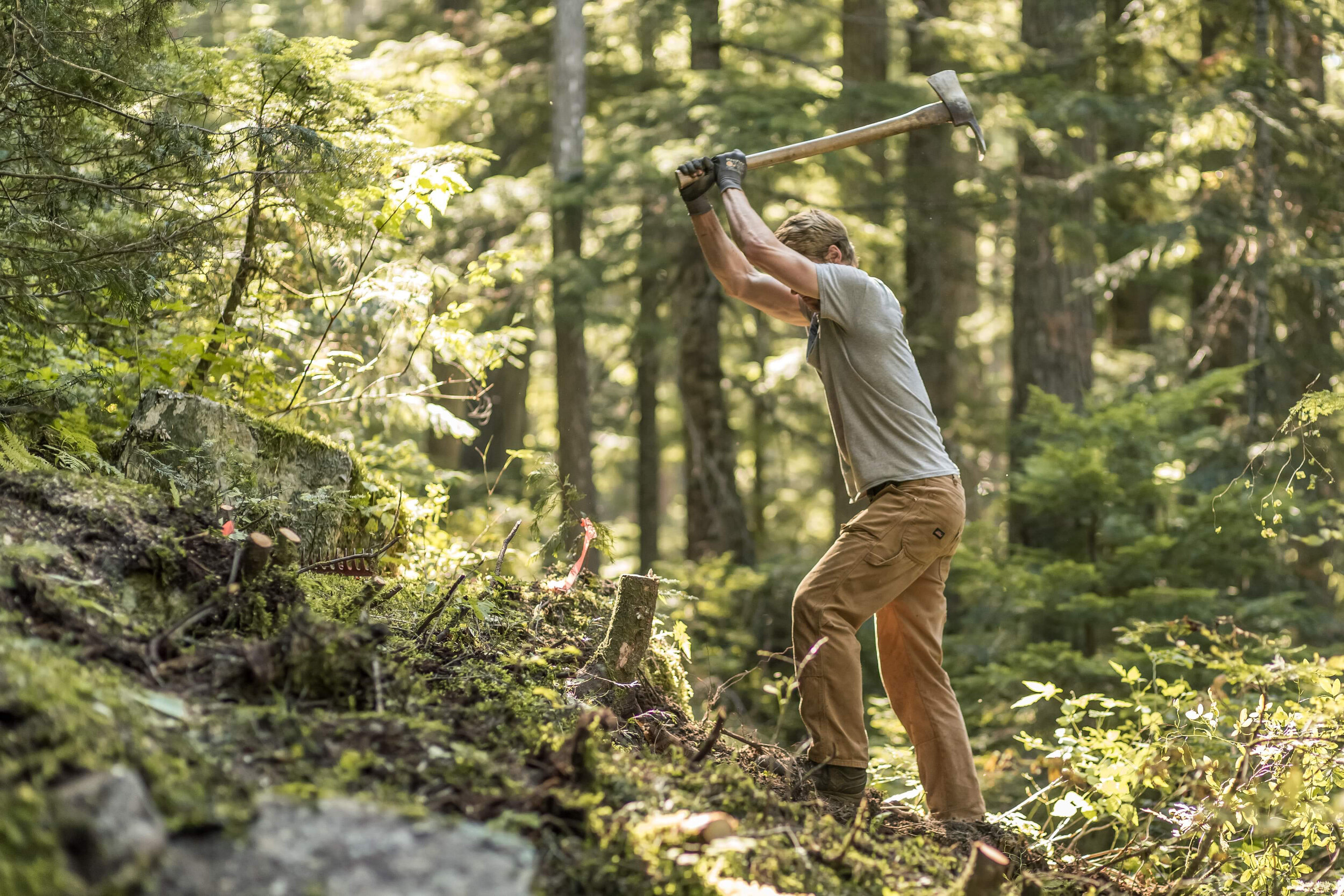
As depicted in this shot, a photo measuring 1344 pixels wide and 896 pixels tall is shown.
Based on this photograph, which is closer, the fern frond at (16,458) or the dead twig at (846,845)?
the dead twig at (846,845)

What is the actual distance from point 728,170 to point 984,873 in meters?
3.07

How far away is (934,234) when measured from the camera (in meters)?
12.2

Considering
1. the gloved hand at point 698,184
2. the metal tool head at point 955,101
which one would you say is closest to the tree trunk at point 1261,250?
the metal tool head at point 955,101

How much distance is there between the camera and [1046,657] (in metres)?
7.03

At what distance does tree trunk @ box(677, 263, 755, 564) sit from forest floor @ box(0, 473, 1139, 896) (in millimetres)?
7937

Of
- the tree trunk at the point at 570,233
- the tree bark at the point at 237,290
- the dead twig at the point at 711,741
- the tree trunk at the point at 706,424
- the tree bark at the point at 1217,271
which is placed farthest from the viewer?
the tree trunk at the point at 706,424

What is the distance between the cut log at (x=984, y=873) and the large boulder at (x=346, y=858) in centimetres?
151

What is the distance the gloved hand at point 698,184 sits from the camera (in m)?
Result: 4.36

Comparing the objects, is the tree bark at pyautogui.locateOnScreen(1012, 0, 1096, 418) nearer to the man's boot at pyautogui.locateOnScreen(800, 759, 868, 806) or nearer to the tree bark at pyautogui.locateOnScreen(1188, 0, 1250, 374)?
the tree bark at pyautogui.locateOnScreen(1188, 0, 1250, 374)

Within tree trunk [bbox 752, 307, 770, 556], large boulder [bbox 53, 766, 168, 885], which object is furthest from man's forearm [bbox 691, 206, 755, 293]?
tree trunk [bbox 752, 307, 770, 556]

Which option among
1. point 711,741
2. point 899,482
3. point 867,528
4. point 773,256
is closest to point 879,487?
point 899,482

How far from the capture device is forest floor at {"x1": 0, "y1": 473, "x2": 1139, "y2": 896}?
218 cm

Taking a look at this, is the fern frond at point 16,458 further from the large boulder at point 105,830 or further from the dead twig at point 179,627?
the large boulder at point 105,830

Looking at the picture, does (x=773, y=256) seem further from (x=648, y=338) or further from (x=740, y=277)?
(x=648, y=338)
